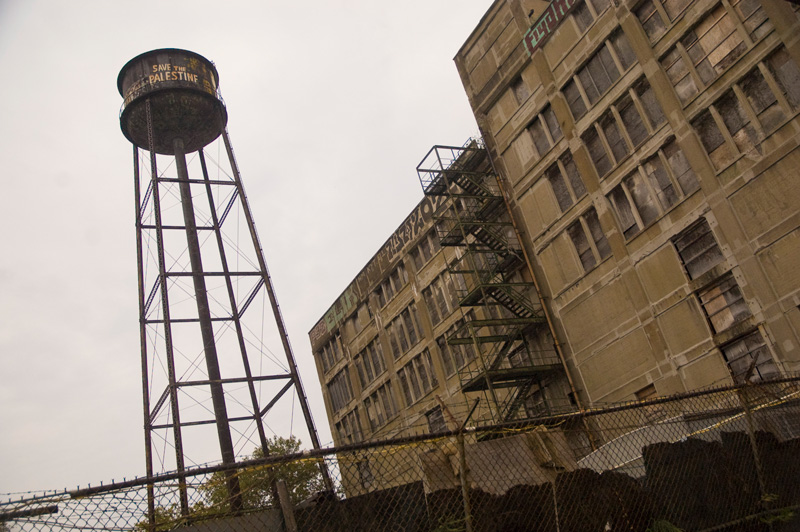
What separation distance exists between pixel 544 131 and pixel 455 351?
1180 cm

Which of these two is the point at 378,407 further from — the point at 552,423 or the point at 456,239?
the point at 552,423

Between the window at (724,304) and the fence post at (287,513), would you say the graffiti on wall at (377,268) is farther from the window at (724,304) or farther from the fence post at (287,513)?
the fence post at (287,513)

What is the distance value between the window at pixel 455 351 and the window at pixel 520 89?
972 centimetres

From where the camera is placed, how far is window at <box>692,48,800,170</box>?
1922 cm

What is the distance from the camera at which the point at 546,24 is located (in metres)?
26.9

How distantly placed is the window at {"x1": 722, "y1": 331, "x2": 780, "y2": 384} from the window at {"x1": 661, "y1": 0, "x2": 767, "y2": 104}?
7.91 m

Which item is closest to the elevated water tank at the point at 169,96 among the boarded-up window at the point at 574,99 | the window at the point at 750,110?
the boarded-up window at the point at 574,99

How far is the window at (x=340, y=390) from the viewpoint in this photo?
4419cm

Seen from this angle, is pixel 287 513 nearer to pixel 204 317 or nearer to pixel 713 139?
pixel 204 317

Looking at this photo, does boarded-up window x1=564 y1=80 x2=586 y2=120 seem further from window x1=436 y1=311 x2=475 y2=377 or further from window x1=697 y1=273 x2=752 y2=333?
window x1=436 y1=311 x2=475 y2=377

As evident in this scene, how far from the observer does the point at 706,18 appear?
70.0 ft

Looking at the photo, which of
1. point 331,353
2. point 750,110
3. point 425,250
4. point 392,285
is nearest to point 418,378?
point 392,285

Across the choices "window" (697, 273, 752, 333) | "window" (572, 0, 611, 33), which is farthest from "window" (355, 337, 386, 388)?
"window" (697, 273, 752, 333)

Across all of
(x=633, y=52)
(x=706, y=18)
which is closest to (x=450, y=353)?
(x=633, y=52)
